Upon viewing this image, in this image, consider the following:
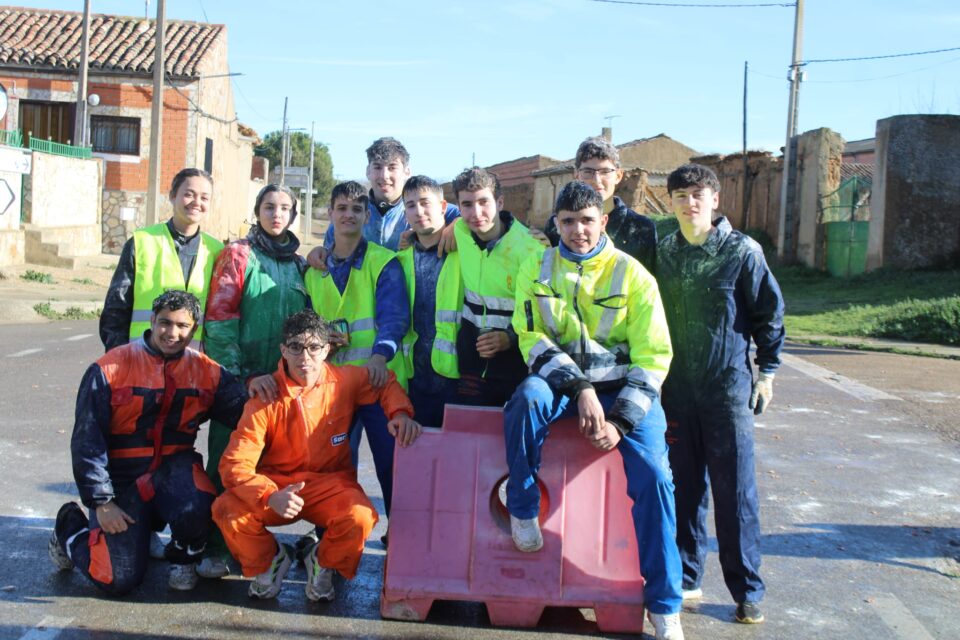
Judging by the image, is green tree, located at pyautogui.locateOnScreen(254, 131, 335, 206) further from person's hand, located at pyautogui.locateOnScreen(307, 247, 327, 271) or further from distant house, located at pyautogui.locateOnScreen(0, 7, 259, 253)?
person's hand, located at pyautogui.locateOnScreen(307, 247, 327, 271)

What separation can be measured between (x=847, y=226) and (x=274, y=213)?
24.2 metres

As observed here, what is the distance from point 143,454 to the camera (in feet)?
16.7

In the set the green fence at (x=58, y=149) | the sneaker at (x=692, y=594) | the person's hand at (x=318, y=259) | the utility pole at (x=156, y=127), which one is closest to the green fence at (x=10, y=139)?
the green fence at (x=58, y=149)

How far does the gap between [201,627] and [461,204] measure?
2.31 m

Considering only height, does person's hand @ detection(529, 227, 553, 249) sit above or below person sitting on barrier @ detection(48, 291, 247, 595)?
above

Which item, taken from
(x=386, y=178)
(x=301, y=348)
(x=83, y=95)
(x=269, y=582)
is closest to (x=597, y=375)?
(x=301, y=348)

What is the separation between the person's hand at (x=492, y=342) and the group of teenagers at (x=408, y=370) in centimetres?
1

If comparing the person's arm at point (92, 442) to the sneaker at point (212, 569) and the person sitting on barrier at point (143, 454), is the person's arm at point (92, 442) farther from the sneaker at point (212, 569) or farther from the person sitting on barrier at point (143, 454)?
the sneaker at point (212, 569)

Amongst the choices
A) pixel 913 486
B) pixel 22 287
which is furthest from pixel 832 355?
pixel 22 287

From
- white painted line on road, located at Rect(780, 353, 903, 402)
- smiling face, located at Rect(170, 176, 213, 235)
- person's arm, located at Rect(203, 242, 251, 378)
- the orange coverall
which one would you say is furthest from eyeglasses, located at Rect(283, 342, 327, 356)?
white painted line on road, located at Rect(780, 353, 903, 402)

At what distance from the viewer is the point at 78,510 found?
5.16 m

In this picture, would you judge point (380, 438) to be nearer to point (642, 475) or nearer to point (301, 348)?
point (301, 348)

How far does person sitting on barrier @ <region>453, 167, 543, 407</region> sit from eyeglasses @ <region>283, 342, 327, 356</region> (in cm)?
76

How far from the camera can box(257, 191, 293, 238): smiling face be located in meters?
5.32
